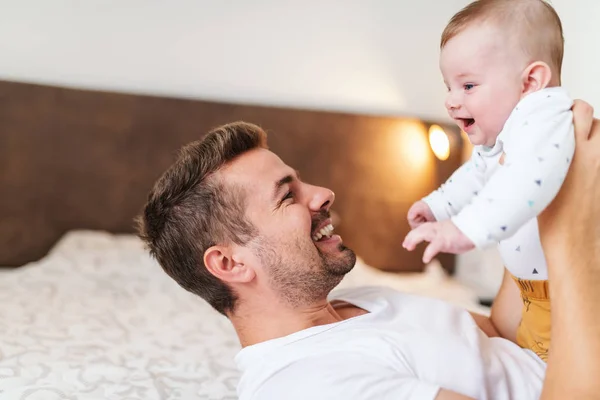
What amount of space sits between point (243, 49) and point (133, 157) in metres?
0.77

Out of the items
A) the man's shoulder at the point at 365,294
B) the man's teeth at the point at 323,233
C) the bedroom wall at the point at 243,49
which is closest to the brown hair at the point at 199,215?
the man's teeth at the point at 323,233

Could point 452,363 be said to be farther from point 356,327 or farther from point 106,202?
point 106,202

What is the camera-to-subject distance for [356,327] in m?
1.15

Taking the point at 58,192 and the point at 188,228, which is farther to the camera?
the point at 58,192

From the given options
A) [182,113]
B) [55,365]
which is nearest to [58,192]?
[182,113]

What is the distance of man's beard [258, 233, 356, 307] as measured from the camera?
1231 millimetres

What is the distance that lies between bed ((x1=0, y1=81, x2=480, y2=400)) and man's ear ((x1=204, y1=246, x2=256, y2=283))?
358mm

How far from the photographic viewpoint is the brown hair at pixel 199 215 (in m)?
1.25

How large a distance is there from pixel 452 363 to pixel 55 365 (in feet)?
3.30

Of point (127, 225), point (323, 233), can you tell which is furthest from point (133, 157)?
point (323, 233)

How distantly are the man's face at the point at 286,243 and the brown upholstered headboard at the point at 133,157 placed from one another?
1571 mm

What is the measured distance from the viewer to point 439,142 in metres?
3.10

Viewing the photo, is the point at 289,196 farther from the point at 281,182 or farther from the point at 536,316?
the point at 536,316

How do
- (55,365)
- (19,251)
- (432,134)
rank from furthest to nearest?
1. (432,134)
2. (19,251)
3. (55,365)
